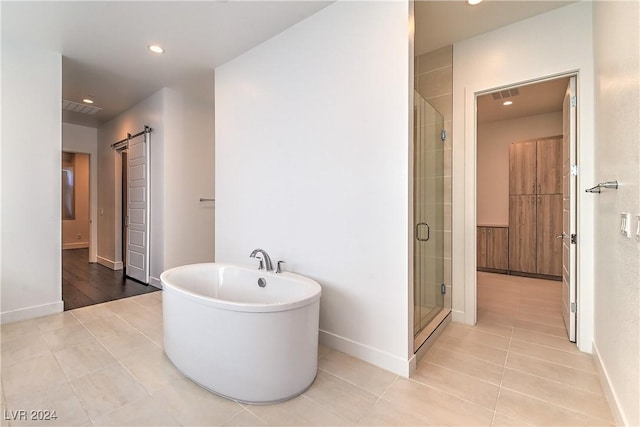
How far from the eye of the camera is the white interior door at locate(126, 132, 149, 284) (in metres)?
4.46

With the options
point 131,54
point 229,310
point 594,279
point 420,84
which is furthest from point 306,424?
point 131,54

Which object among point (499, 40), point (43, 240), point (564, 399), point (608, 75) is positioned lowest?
point (564, 399)

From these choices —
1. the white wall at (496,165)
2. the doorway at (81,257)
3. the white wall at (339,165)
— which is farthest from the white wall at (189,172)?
the white wall at (496,165)

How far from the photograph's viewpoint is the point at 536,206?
4.84 metres

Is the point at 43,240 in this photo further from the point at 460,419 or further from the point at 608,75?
the point at 608,75

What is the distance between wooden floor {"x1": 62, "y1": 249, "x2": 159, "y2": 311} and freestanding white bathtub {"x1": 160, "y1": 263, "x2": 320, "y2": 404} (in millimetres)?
2352

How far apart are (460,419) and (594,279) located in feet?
5.38

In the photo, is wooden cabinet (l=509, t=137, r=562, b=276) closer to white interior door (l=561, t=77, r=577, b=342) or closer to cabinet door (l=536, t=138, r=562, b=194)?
cabinet door (l=536, t=138, r=562, b=194)

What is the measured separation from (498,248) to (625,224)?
414 cm

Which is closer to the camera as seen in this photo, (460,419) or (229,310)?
(460,419)

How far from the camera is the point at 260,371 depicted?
1.72m

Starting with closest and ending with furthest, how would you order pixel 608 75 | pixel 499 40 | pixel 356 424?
pixel 356 424 → pixel 608 75 → pixel 499 40

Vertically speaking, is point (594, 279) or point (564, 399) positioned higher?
point (594, 279)

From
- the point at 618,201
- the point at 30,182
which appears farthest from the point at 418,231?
the point at 30,182
